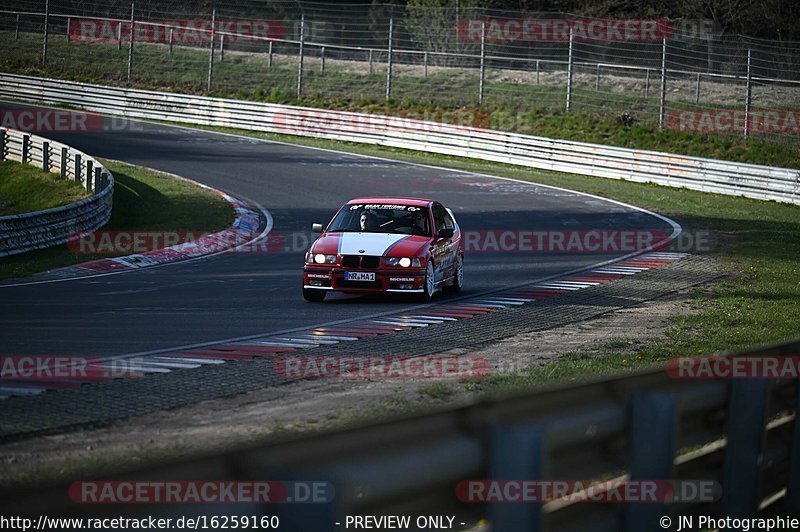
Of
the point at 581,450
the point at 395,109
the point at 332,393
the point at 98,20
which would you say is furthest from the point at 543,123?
the point at 581,450

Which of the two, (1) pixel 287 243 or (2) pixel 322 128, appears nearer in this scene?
(1) pixel 287 243

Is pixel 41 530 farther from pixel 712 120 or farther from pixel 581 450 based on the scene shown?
pixel 712 120

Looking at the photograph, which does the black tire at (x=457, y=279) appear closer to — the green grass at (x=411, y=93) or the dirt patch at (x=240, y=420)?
the dirt patch at (x=240, y=420)

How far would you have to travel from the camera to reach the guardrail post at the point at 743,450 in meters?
4.71

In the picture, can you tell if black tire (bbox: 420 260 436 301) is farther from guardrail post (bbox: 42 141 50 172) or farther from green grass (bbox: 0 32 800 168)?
green grass (bbox: 0 32 800 168)

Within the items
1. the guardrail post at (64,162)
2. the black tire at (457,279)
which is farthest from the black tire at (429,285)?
the guardrail post at (64,162)

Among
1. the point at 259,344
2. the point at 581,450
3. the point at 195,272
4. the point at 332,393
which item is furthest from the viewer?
the point at 195,272

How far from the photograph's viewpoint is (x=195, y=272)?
1753 centimetres

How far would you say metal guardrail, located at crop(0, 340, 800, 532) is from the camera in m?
2.73

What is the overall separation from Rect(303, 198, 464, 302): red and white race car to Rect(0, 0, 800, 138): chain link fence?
74.6 feet

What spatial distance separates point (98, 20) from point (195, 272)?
34.0 metres

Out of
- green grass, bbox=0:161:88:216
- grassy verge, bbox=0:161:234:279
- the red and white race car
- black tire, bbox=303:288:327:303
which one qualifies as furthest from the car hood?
green grass, bbox=0:161:88:216

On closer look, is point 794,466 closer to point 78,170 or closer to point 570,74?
point 78,170

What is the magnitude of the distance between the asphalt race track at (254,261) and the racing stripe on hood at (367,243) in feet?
2.48
